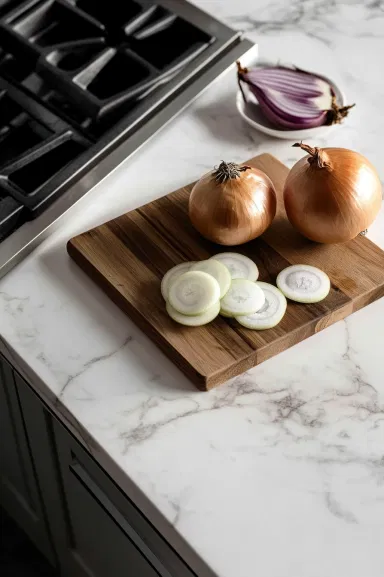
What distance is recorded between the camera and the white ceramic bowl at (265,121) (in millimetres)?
1089

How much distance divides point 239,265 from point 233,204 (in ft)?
0.24

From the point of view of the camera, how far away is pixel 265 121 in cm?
114

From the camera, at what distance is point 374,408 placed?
33.2 inches

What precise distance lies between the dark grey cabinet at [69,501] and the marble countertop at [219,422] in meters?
0.08

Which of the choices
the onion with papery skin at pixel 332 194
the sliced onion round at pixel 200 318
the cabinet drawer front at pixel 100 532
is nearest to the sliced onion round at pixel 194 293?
the sliced onion round at pixel 200 318

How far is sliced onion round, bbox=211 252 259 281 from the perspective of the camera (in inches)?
36.0

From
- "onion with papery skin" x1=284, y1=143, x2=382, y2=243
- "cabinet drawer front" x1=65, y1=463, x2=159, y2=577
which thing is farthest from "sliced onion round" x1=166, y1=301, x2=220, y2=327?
"cabinet drawer front" x1=65, y1=463, x2=159, y2=577

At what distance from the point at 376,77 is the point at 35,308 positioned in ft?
2.07

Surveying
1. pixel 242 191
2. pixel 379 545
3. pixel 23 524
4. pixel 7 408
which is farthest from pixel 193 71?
pixel 23 524

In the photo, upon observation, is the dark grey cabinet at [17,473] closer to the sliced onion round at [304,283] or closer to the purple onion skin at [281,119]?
the sliced onion round at [304,283]

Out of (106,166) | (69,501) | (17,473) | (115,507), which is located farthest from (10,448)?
(106,166)

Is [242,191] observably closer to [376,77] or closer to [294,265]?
[294,265]

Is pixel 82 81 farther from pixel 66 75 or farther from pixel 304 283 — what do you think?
pixel 304 283

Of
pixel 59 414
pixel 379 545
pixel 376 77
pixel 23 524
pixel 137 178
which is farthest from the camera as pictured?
pixel 23 524
